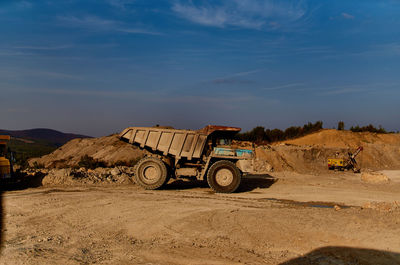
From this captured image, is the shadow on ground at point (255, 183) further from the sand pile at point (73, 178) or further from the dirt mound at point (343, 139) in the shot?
the dirt mound at point (343, 139)

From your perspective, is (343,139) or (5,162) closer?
(5,162)

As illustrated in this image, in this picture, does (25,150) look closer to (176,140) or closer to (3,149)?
(3,149)

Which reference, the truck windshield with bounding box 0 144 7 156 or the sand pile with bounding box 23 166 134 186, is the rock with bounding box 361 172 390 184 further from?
the truck windshield with bounding box 0 144 7 156

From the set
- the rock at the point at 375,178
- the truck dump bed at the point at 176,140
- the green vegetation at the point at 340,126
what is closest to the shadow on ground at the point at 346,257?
the truck dump bed at the point at 176,140

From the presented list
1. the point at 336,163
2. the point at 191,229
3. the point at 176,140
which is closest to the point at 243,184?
the point at 176,140

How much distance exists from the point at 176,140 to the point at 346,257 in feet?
25.8

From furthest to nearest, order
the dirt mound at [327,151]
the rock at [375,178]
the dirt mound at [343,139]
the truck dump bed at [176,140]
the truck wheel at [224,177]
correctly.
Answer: the dirt mound at [343,139] → the dirt mound at [327,151] → the rock at [375,178] → the truck dump bed at [176,140] → the truck wheel at [224,177]

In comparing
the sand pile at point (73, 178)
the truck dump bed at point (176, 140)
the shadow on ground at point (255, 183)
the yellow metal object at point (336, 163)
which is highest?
the truck dump bed at point (176, 140)

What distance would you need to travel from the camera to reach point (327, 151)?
82.1 ft

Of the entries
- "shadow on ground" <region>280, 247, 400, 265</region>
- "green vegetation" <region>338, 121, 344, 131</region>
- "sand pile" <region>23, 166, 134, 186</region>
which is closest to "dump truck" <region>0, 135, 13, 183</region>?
"sand pile" <region>23, 166, 134, 186</region>

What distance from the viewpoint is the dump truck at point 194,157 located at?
12.2m

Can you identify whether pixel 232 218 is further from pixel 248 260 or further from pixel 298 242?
pixel 248 260

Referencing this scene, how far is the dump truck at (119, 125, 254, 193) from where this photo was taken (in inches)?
480

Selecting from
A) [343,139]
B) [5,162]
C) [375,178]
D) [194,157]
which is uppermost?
[343,139]
